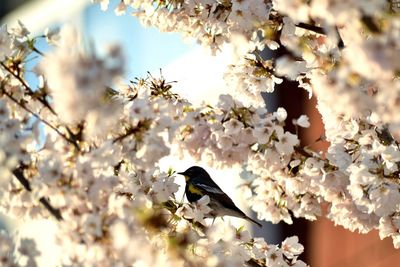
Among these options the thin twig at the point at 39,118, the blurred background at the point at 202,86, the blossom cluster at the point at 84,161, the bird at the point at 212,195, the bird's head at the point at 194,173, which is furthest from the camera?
the blurred background at the point at 202,86

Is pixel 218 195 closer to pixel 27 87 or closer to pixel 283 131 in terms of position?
pixel 283 131

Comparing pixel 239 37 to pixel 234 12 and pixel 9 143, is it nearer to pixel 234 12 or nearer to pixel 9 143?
pixel 234 12

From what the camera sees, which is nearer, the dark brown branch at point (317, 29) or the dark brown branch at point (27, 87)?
the dark brown branch at point (27, 87)

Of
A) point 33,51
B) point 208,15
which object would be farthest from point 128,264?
point 208,15

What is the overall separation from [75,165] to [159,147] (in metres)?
0.24

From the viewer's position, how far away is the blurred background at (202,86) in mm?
7246

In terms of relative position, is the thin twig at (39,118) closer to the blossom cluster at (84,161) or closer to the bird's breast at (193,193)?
the blossom cluster at (84,161)

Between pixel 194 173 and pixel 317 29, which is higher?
pixel 317 29

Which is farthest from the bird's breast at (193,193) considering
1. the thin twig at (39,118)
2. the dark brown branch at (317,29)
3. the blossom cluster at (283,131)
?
the thin twig at (39,118)

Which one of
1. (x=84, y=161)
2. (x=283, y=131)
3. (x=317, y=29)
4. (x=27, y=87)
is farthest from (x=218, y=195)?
(x=84, y=161)

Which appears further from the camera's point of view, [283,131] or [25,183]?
[283,131]

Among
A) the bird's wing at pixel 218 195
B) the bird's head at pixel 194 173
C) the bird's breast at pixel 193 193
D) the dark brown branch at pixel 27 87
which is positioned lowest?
the bird's wing at pixel 218 195

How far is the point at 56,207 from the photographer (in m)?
2.52

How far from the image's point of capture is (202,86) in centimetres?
873
